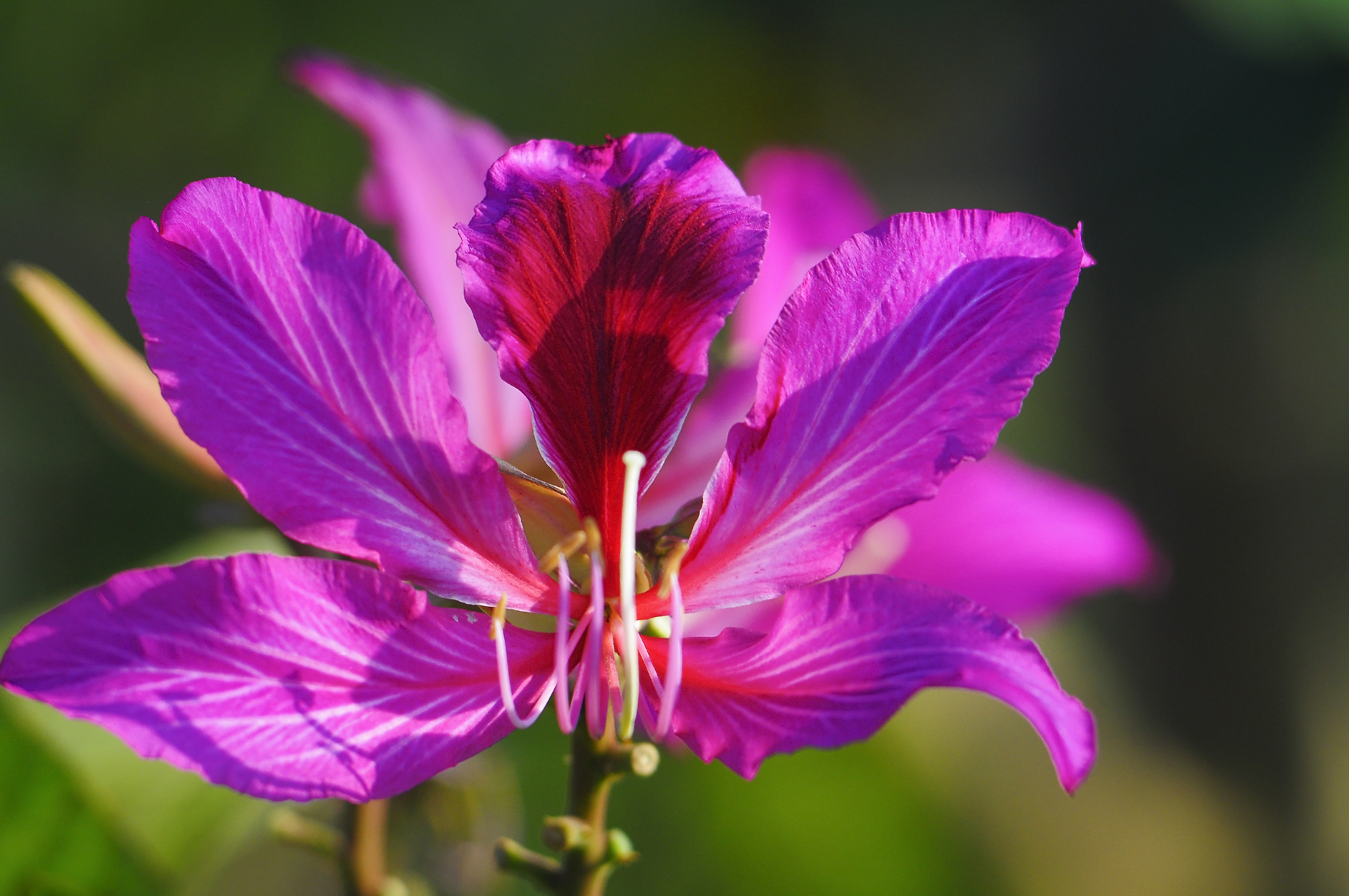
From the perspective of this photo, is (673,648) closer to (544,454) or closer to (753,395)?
(544,454)

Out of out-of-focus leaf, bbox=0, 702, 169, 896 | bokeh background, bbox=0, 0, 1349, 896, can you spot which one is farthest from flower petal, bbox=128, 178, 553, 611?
bokeh background, bbox=0, 0, 1349, 896

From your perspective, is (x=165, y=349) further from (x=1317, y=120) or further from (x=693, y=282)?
(x=1317, y=120)

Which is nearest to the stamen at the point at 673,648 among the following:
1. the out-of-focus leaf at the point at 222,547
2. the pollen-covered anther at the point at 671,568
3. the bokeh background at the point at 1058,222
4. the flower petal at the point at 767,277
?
the pollen-covered anther at the point at 671,568

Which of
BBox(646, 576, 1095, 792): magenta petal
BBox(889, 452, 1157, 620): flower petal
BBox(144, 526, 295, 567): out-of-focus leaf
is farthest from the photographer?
BBox(144, 526, 295, 567): out-of-focus leaf

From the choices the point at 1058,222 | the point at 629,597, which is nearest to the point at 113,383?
the point at 629,597

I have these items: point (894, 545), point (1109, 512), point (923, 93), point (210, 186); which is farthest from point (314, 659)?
point (923, 93)

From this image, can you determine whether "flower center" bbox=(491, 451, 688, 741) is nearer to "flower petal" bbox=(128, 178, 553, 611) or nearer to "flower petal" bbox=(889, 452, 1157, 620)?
"flower petal" bbox=(128, 178, 553, 611)
